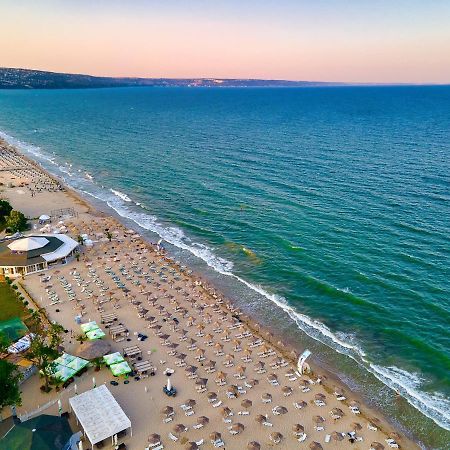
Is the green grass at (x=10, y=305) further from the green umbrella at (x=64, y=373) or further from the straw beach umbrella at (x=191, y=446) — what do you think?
the straw beach umbrella at (x=191, y=446)

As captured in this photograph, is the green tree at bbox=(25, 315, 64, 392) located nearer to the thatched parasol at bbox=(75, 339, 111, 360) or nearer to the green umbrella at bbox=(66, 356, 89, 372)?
the green umbrella at bbox=(66, 356, 89, 372)

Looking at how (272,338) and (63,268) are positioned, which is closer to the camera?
(272,338)

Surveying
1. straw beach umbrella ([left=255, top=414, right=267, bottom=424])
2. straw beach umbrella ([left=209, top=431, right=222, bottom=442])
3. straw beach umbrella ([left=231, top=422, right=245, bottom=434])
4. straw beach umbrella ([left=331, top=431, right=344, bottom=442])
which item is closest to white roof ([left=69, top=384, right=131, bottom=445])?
straw beach umbrella ([left=209, top=431, right=222, bottom=442])

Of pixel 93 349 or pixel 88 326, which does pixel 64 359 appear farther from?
pixel 88 326

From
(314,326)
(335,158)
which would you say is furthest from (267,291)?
(335,158)

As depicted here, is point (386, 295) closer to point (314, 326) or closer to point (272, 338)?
point (314, 326)

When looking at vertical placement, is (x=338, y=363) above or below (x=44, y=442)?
below
